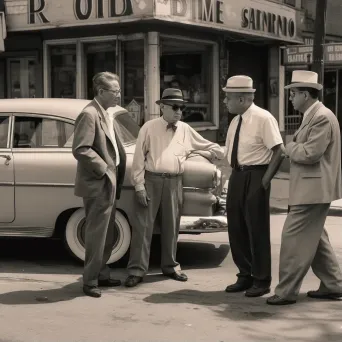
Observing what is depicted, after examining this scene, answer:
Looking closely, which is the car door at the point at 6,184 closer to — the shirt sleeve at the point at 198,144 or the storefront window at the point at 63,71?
the shirt sleeve at the point at 198,144

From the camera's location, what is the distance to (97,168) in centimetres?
594

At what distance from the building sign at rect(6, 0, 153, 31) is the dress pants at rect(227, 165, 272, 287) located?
22.3 feet

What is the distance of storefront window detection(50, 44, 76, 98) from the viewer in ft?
48.5

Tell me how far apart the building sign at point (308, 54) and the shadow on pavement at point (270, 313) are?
6608 mm

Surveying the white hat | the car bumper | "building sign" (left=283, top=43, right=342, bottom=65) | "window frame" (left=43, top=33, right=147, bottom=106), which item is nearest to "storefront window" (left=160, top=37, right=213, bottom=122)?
"window frame" (left=43, top=33, right=147, bottom=106)

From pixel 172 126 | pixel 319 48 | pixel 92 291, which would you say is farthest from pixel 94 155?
pixel 319 48

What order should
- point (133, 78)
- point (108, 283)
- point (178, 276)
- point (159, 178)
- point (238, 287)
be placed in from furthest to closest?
1. point (133, 78)
2. point (178, 276)
3. point (159, 178)
4. point (108, 283)
5. point (238, 287)

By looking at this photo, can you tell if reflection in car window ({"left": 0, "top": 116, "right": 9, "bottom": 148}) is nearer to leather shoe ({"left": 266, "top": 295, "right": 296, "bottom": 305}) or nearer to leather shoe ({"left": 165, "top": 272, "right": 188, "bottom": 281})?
leather shoe ({"left": 165, "top": 272, "right": 188, "bottom": 281})

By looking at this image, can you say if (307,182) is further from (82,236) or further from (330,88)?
(330,88)

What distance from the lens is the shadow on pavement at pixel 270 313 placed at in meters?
5.05

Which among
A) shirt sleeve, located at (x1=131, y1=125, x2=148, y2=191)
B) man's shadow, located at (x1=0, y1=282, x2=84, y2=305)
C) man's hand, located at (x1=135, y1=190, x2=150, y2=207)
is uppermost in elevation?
shirt sleeve, located at (x1=131, y1=125, x2=148, y2=191)

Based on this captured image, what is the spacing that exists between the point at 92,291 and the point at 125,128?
2103 mm

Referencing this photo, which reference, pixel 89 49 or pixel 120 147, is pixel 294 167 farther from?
pixel 89 49

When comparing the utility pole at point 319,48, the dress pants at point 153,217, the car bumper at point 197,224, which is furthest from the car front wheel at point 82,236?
the utility pole at point 319,48
